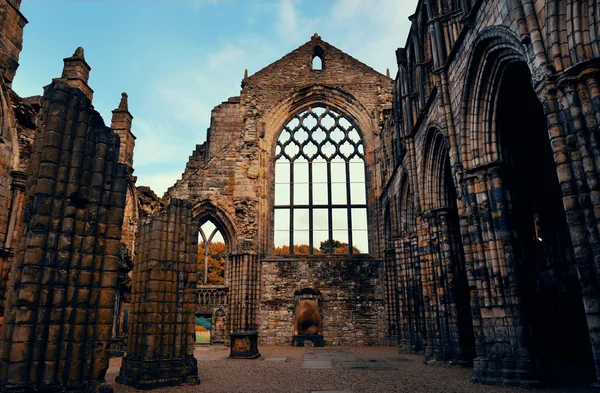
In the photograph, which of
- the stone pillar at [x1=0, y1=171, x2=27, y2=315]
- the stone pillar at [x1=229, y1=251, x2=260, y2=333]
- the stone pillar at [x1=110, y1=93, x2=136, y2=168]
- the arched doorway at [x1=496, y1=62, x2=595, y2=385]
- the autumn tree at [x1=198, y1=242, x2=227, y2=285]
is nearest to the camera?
the arched doorway at [x1=496, y1=62, x2=595, y2=385]

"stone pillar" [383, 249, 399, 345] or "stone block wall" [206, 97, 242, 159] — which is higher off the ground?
"stone block wall" [206, 97, 242, 159]

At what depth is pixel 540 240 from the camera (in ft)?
36.1

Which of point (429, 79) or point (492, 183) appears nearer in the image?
point (492, 183)

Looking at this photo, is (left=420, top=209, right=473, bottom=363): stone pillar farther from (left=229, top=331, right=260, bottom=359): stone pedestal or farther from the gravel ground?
(left=229, top=331, right=260, bottom=359): stone pedestal

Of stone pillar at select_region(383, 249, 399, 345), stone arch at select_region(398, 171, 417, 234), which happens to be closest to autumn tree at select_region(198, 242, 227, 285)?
stone pillar at select_region(383, 249, 399, 345)

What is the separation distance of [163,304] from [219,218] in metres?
A: 9.83

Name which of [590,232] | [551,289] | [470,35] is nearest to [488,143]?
[470,35]

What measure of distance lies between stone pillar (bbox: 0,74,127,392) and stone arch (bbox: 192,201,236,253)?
11637 millimetres

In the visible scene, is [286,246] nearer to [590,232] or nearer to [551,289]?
[551,289]

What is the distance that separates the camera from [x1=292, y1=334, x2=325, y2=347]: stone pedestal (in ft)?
50.4

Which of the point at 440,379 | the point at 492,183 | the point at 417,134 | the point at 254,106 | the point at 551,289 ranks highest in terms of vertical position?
the point at 254,106

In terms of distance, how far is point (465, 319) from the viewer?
8719mm

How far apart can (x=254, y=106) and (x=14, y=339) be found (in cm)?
1586

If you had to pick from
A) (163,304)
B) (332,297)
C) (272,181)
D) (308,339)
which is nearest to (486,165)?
(163,304)
